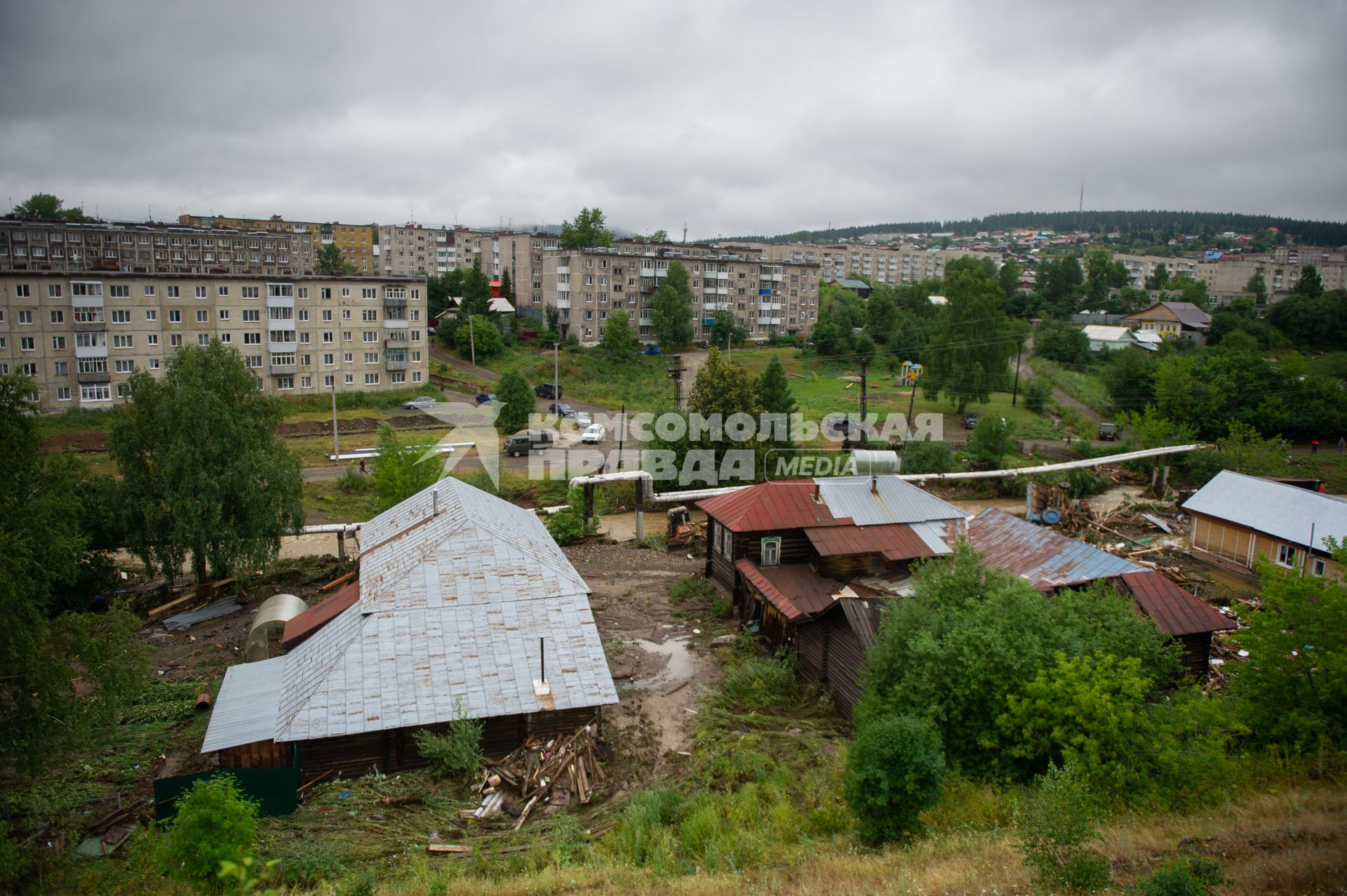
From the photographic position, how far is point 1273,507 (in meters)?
23.2

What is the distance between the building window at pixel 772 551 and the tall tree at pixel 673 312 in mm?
41035

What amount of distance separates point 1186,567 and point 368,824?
2396cm

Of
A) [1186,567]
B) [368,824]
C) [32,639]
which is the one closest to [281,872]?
[368,824]

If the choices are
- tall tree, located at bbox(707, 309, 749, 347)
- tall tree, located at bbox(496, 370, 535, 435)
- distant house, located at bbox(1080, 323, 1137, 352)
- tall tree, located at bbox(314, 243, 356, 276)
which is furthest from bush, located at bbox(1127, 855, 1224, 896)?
tall tree, located at bbox(314, 243, 356, 276)

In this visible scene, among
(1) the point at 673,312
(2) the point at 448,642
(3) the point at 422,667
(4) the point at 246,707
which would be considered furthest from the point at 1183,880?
(1) the point at 673,312

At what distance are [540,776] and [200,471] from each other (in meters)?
13.3

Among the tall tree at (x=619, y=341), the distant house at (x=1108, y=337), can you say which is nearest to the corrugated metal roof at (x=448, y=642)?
the tall tree at (x=619, y=341)

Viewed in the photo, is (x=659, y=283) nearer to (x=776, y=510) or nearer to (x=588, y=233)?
(x=588, y=233)

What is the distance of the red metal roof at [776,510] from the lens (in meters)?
18.7

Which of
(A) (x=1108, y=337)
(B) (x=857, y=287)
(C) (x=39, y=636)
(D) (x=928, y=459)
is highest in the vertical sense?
(B) (x=857, y=287)

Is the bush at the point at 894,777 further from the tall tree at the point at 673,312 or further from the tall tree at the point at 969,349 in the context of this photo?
the tall tree at the point at 673,312

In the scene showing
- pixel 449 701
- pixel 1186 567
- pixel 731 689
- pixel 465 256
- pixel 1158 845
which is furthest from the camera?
pixel 465 256

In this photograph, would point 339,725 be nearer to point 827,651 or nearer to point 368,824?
point 368,824

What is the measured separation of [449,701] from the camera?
40.2 feet
